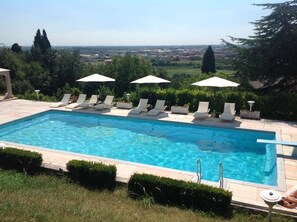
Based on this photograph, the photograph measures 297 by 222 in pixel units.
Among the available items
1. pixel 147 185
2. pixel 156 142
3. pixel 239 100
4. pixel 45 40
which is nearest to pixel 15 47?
pixel 45 40

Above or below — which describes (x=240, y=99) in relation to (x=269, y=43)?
below

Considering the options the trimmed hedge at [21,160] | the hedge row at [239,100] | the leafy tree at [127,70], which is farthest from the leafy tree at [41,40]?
the trimmed hedge at [21,160]

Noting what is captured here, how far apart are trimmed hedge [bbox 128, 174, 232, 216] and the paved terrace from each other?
48 centimetres

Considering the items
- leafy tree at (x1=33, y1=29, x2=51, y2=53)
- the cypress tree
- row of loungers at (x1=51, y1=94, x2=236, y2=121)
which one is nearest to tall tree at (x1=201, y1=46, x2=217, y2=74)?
leafy tree at (x1=33, y1=29, x2=51, y2=53)

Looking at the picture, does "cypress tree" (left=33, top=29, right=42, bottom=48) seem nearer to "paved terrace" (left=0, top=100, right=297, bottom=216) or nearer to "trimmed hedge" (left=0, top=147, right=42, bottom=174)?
"paved terrace" (left=0, top=100, right=297, bottom=216)

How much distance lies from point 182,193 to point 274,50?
13.5 meters

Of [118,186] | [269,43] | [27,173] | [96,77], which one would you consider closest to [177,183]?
[118,186]

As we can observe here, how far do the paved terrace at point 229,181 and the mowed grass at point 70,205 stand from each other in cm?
71

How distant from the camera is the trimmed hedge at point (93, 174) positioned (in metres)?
7.98

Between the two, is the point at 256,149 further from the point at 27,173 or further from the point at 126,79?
the point at 126,79

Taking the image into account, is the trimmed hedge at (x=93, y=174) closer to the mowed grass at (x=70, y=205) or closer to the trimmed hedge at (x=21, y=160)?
the mowed grass at (x=70, y=205)

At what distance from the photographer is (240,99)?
51.4 feet

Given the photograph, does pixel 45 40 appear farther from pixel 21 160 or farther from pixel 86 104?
pixel 21 160

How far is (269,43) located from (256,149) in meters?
8.66
